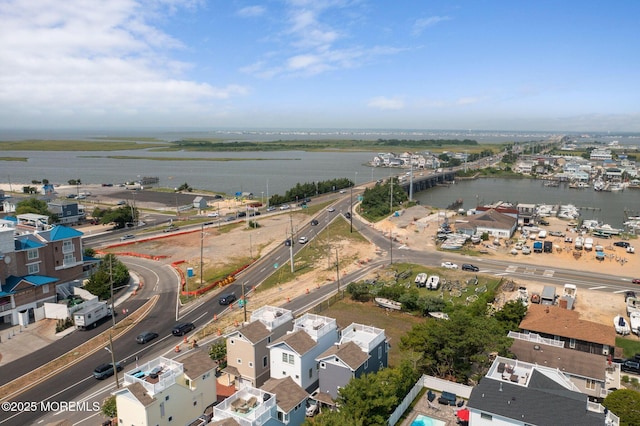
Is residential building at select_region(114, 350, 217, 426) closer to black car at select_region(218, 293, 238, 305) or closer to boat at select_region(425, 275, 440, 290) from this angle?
black car at select_region(218, 293, 238, 305)

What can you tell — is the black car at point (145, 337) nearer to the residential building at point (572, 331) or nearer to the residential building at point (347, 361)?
the residential building at point (347, 361)

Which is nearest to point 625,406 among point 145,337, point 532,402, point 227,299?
point 532,402

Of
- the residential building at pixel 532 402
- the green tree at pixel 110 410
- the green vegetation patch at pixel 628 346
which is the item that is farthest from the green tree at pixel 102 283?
the green vegetation patch at pixel 628 346

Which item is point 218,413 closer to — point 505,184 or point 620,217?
point 620,217

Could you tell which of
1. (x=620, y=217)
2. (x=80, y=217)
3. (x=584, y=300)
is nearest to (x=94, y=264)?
(x=80, y=217)

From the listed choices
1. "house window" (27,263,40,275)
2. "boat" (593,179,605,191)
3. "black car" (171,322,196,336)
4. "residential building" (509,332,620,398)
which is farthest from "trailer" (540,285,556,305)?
"boat" (593,179,605,191)

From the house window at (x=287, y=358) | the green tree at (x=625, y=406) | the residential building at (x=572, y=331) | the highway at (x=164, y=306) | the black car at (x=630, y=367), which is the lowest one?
the black car at (x=630, y=367)
